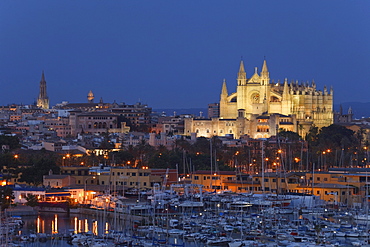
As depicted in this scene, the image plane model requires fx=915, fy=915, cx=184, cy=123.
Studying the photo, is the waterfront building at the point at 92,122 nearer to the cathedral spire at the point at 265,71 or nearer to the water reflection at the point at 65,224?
the cathedral spire at the point at 265,71

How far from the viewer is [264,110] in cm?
11544

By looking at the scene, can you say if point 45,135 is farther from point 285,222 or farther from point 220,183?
point 285,222

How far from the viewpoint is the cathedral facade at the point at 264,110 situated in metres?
111

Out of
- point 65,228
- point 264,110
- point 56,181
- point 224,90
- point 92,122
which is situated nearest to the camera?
point 65,228

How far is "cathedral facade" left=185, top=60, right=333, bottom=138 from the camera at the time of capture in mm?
110606

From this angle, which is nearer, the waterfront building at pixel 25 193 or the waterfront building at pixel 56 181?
the waterfront building at pixel 25 193

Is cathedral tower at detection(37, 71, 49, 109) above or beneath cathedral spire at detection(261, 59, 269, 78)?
above

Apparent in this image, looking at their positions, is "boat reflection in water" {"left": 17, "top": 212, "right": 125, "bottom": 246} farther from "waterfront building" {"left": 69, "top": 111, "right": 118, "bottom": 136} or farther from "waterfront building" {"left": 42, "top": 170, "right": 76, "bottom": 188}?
"waterfront building" {"left": 69, "top": 111, "right": 118, "bottom": 136}

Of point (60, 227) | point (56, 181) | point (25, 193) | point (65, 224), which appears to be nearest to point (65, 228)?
point (60, 227)

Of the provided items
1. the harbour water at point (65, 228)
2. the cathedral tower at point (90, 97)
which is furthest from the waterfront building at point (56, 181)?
the cathedral tower at point (90, 97)

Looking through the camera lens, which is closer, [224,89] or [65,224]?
[65,224]

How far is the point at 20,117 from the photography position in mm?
152500

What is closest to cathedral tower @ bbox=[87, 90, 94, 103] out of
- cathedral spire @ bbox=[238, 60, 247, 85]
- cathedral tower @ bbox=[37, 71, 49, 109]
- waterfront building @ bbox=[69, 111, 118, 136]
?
cathedral tower @ bbox=[37, 71, 49, 109]

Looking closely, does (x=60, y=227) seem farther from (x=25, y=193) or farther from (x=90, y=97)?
(x=90, y=97)
